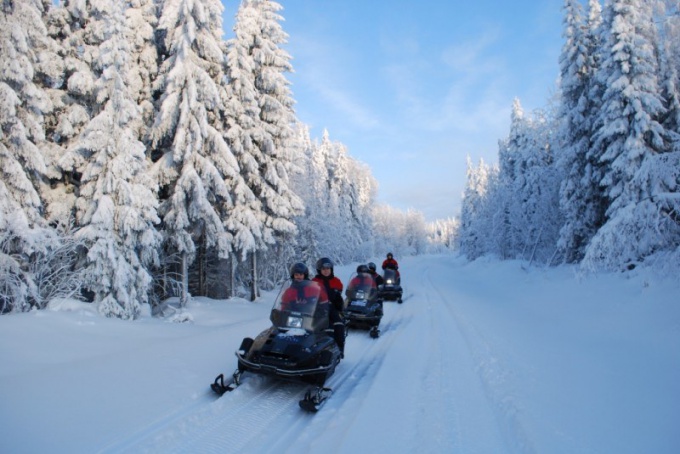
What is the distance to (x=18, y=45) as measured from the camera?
35.8 ft

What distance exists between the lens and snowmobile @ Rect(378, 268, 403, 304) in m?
18.7

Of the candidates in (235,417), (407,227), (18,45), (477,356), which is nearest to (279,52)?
(18,45)

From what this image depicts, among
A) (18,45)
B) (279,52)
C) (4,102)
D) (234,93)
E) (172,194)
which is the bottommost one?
(172,194)

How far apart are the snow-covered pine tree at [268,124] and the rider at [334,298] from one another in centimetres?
886

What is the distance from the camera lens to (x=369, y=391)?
650 cm

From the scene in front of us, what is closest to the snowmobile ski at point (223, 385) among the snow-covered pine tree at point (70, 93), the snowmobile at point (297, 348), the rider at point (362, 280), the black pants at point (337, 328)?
the snowmobile at point (297, 348)

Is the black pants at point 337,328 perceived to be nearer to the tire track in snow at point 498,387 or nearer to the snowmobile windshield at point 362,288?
the tire track in snow at point 498,387

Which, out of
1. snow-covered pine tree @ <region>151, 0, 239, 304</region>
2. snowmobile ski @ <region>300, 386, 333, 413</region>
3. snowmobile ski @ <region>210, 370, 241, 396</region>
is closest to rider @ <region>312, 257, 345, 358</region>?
snowmobile ski @ <region>300, 386, 333, 413</region>

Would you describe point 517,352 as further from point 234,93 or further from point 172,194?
point 234,93

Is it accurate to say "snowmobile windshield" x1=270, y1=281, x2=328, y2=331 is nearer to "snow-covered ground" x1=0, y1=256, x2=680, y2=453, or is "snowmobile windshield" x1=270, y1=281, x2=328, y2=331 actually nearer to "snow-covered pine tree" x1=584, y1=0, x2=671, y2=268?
"snow-covered ground" x1=0, y1=256, x2=680, y2=453

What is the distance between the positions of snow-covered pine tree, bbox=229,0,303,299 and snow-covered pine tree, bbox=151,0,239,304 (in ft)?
7.09

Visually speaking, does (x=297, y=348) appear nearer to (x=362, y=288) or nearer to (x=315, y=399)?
(x=315, y=399)

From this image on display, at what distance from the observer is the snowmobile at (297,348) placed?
250 inches

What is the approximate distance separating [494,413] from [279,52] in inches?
732
